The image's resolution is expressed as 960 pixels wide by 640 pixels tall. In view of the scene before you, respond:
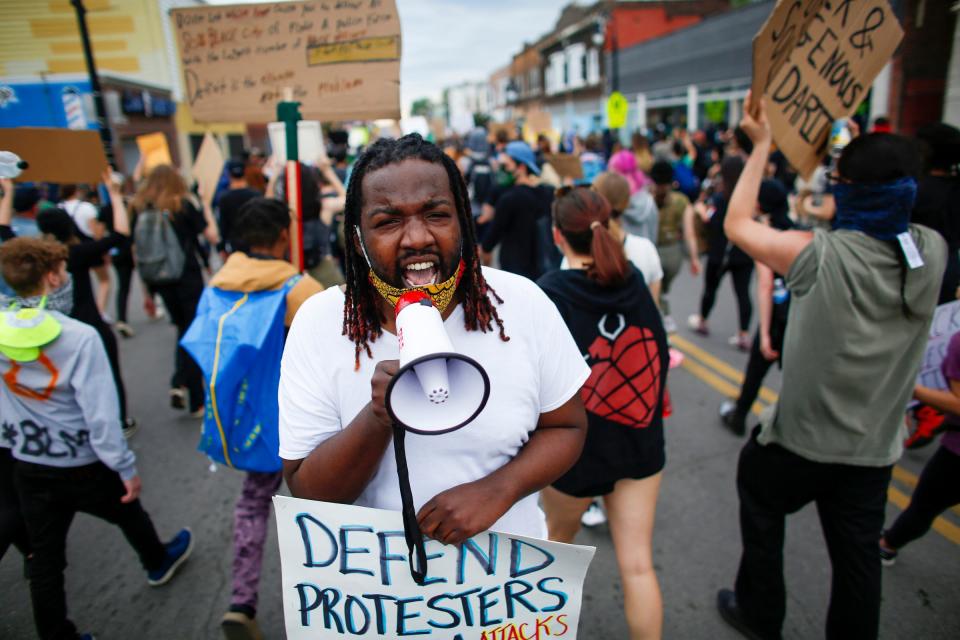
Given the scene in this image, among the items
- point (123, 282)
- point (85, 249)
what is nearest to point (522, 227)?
point (85, 249)

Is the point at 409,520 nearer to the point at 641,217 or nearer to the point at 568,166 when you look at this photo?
the point at 641,217

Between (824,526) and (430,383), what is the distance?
1984 millimetres

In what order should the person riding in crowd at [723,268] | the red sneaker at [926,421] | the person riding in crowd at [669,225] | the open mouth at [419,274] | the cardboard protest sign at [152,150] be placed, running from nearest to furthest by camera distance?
the open mouth at [419,274], the red sneaker at [926,421], the person riding in crowd at [723,268], the person riding in crowd at [669,225], the cardboard protest sign at [152,150]

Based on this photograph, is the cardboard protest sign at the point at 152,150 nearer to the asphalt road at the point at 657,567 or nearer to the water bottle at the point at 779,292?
the asphalt road at the point at 657,567

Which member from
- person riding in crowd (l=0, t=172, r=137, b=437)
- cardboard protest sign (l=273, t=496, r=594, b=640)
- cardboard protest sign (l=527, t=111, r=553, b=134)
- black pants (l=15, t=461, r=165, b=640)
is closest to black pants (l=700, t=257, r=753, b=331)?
cardboard protest sign (l=273, t=496, r=594, b=640)

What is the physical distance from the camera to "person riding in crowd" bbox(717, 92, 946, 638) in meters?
1.94

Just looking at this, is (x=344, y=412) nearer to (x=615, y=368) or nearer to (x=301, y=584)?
(x=301, y=584)

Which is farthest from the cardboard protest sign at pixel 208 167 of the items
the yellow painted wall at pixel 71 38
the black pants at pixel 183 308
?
the yellow painted wall at pixel 71 38

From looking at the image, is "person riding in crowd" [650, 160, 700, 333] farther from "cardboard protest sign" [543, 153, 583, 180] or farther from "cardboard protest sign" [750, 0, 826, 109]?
"cardboard protest sign" [750, 0, 826, 109]

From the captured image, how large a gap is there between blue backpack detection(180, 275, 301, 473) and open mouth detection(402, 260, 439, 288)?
4.27ft

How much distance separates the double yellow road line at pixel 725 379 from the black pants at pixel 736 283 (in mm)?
460

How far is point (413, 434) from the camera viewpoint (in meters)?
1.33

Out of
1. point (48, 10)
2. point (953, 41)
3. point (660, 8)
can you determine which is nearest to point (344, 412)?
point (48, 10)

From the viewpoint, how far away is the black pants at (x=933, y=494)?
2.51 m
